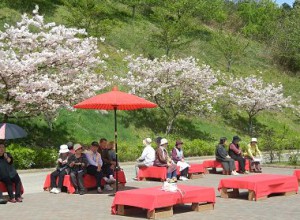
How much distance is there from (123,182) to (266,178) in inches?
184

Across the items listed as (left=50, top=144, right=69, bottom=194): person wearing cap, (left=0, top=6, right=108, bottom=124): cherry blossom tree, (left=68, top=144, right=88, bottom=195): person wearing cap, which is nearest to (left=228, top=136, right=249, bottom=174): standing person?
(left=68, top=144, right=88, bottom=195): person wearing cap

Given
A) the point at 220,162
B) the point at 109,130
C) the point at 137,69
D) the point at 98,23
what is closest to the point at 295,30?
the point at 98,23

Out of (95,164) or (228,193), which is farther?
(95,164)

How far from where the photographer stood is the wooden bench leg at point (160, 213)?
10070 mm

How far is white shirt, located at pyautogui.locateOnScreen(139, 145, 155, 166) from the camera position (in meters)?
17.3

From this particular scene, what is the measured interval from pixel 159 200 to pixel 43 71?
615 inches

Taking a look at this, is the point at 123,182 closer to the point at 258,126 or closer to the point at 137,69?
the point at 137,69

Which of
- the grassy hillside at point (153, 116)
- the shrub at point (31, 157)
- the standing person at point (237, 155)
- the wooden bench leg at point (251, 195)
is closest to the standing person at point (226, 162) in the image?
the standing person at point (237, 155)

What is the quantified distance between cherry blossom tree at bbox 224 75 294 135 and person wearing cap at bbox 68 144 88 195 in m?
27.4

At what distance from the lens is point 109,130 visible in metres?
31.0

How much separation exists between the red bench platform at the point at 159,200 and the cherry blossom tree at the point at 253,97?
29.4m

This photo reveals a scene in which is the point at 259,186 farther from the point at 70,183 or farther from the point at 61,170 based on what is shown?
the point at 61,170

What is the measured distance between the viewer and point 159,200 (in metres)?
10.1

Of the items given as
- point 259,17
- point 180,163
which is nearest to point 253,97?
point 180,163
